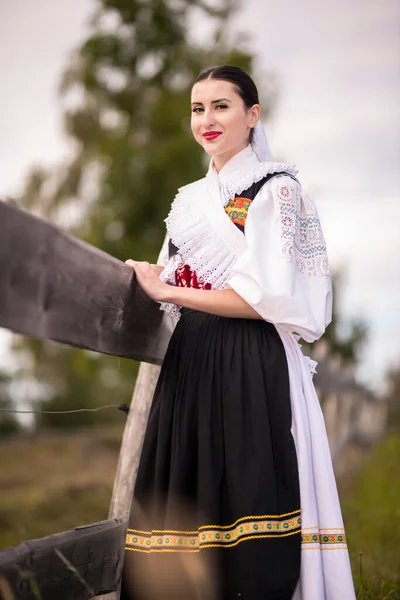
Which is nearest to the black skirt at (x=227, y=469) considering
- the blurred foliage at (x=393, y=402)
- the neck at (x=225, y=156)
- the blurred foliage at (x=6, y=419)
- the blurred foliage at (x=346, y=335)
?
the neck at (x=225, y=156)

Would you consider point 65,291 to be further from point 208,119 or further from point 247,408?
point 208,119

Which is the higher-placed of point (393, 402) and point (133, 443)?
point (393, 402)

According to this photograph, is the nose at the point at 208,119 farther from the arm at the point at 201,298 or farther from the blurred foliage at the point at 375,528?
the blurred foliage at the point at 375,528

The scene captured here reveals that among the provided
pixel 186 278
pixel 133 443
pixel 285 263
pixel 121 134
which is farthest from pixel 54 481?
pixel 121 134

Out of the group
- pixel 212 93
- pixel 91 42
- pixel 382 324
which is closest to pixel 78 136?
pixel 91 42

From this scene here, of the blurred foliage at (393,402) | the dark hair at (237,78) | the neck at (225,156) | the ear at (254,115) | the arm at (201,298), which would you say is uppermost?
the blurred foliage at (393,402)

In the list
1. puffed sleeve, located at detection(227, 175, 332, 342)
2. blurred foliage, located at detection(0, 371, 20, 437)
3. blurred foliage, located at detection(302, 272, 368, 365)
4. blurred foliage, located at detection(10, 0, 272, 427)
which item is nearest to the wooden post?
puffed sleeve, located at detection(227, 175, 332, 342)

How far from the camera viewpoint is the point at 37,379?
13180mm

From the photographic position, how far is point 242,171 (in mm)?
2316

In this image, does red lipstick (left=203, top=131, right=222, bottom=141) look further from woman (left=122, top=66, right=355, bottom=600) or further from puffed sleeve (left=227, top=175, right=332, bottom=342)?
puffed sleeve (left=227, top=175, right=332, bottom=342)

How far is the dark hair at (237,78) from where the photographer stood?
2352 mm

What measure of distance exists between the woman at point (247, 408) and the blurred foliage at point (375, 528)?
576 mm

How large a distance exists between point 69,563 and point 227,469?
487mm

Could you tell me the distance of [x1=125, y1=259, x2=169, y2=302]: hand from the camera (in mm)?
2105
